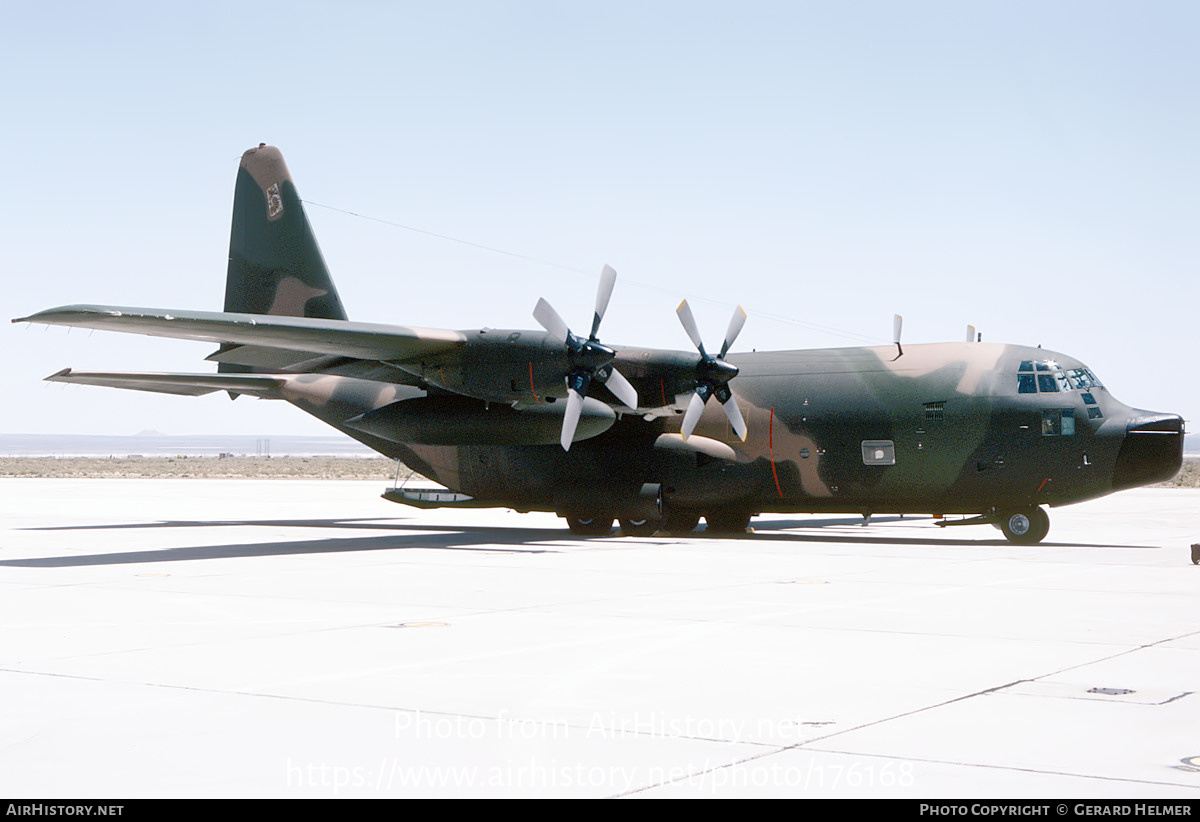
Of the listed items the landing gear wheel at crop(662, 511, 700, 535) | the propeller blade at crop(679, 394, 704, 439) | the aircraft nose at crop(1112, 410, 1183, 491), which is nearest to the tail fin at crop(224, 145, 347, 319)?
the landing gear wheel at crop(662, 511, 700, 535)

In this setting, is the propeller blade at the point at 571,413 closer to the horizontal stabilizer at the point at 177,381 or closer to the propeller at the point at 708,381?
the propeller at the point at 708,381

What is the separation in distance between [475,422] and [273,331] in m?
5.49

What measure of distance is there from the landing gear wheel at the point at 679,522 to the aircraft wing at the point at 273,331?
758 centimetres

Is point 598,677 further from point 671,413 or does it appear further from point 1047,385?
point 1047,385

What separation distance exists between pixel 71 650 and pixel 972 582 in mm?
11492

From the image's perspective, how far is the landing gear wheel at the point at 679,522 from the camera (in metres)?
27.8

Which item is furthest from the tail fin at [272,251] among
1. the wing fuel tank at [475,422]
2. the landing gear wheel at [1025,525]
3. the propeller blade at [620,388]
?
the landing gear wheel at [1025,525]

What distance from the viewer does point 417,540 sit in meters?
26.2

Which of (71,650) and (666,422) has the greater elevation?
(666,422)

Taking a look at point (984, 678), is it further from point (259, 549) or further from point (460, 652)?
point (259, 549)

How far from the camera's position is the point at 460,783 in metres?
6.03

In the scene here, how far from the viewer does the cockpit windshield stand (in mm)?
24000

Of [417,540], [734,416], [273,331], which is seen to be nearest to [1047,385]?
[734,416]

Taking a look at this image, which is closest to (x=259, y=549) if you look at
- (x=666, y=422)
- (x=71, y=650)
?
(x=666, y=422)
